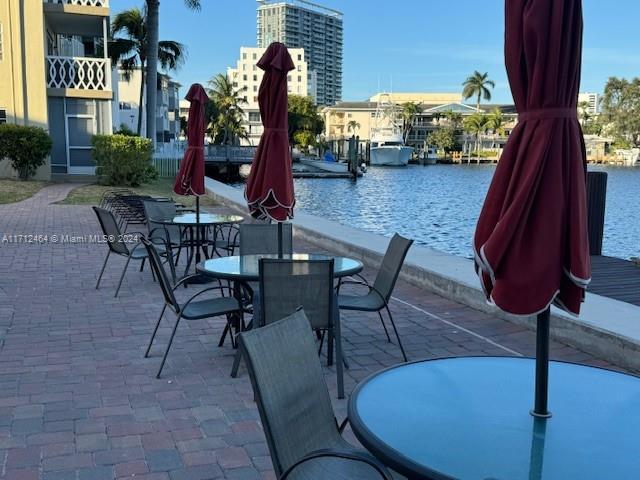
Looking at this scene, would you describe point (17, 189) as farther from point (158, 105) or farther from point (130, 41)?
point (158, 105)

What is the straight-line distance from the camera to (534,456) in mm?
1985

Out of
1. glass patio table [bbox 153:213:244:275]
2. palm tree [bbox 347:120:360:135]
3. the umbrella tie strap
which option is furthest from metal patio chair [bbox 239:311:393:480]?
palm tree [bbox 347:120:360:135]

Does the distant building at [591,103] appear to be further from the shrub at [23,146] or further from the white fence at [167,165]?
the shrub at [23,146]

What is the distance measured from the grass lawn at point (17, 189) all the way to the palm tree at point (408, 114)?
88235mm

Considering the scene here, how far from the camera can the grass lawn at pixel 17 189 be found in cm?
1670

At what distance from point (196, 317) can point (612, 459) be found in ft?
9.93

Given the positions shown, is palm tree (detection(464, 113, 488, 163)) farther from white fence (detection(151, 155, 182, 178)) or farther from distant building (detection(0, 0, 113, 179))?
distant building (detection(0, 0, 113, 179))

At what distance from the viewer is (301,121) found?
82.8 metres

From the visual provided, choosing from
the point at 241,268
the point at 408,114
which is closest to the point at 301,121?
the point at 408,114

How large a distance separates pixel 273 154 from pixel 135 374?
2039 millimetres

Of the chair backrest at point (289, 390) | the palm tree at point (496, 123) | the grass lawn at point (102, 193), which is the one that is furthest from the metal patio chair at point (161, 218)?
the palm tree at point (496, 123)

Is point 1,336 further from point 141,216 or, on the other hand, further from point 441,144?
point 441,144

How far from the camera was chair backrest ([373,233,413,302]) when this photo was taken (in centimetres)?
470

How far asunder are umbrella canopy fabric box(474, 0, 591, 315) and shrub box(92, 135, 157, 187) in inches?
776
